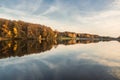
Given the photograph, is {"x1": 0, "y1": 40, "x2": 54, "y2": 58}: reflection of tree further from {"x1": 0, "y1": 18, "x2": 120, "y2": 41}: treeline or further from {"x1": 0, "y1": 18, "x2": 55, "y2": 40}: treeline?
{"x1": 0, "y1": 18, "x2": 55, "y2": 40}: treeline

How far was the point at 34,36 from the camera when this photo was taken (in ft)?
447

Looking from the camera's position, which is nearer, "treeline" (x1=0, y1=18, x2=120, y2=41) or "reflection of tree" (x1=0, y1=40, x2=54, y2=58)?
"reflection of tree" (x1=0, y1=40, x2=54, y2=58)

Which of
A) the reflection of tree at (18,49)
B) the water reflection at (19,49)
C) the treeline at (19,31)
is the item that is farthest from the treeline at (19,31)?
the reflection of tree at (18,49)

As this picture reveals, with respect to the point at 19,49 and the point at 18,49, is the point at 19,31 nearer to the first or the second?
the point at 19,49

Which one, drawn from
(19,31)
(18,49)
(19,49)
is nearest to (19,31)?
(19,31)

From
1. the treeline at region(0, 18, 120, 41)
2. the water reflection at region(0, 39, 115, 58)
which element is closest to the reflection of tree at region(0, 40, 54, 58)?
the water reflection at region(0, 39, 115, 58)

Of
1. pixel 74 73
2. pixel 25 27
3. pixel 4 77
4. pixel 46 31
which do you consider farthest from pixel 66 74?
pixel 46 31

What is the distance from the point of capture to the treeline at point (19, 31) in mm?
111031

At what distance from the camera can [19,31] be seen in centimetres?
12019

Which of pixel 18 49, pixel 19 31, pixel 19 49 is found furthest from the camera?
pixel 19 31

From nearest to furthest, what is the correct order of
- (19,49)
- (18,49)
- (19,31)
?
(18,49)
(19,49)
(19,31)

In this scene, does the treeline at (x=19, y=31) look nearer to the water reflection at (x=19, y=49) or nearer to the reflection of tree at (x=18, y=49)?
the water reflection at (x=19, y=49)

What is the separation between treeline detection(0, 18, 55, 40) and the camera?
364ft

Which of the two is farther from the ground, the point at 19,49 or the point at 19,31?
the point at 19,31
